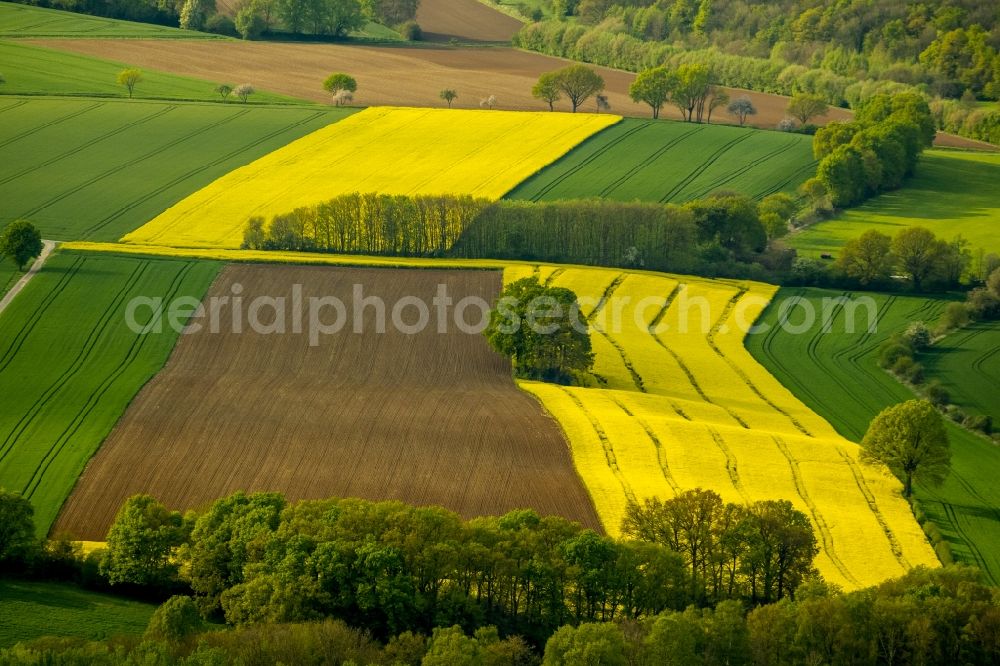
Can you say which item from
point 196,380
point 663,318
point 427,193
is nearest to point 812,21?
point 427,193

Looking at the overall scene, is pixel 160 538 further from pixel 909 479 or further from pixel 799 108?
pixel 799 108

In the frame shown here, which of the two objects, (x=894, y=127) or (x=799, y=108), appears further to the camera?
(x=799, y=108)

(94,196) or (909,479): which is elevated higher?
(909,479)

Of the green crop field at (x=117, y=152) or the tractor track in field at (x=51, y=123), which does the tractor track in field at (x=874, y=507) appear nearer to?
the green crop field at (x=117, y=152)

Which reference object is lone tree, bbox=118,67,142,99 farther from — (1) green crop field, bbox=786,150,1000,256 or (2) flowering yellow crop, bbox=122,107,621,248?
(1) green crop field, bbox=786,150,1000,256

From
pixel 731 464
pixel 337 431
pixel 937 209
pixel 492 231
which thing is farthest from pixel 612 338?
pixel 937 209

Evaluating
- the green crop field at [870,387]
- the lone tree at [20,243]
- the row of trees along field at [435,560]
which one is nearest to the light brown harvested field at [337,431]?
the row of trees along field at [435,560]

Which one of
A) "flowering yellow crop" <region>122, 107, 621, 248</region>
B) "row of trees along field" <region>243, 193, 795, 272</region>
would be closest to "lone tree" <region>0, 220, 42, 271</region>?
"flowering yellow crop" <region>122, 107, 621, 248</region>
